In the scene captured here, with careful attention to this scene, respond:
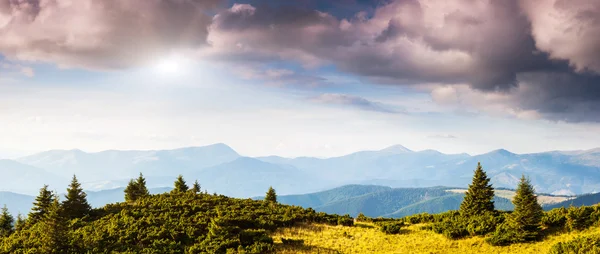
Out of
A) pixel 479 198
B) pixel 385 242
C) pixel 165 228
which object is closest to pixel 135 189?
pixel 165 228

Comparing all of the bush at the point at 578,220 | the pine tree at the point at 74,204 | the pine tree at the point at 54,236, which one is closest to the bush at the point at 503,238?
the bush at the point at 578,220

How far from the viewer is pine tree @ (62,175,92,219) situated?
1683 inches

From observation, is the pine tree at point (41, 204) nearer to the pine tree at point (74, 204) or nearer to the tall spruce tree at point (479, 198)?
the pine tree at point (74, 204)

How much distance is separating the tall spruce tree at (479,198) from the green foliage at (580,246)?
656 inches

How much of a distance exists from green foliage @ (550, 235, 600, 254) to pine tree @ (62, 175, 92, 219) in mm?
48775

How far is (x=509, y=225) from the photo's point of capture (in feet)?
98.9

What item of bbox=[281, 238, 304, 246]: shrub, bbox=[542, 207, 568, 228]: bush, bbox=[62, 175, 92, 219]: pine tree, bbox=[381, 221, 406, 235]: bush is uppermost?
bbox=[62, 175, 92, 219]: pine tree

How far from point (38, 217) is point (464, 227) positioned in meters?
53.2

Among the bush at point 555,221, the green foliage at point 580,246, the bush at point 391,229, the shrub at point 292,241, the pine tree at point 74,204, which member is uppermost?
A: the pine tree at point 74,204

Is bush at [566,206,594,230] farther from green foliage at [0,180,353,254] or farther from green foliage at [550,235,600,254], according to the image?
green foliage at [0,180,353,254]

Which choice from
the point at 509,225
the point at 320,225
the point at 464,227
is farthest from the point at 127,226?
the point at 509,225

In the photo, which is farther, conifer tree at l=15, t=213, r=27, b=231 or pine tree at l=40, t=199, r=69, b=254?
conifer tree at l=15, t=213, r=27, b=231

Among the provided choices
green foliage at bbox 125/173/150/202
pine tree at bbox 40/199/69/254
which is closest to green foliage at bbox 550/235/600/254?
pine tree at bbox 40/199/69/254

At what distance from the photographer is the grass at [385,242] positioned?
27852 millimetres
